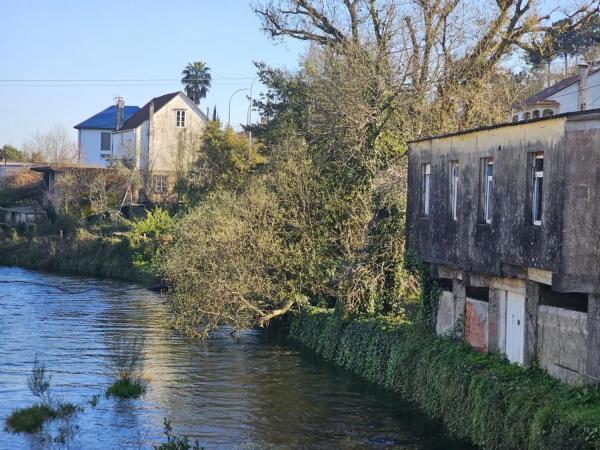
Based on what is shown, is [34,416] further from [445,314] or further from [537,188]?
[537,188]

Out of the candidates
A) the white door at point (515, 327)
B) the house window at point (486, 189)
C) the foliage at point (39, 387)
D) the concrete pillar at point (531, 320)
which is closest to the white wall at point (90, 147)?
the foliage at point (39, 387)

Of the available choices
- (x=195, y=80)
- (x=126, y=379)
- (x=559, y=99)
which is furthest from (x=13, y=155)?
(x=126, y=379)

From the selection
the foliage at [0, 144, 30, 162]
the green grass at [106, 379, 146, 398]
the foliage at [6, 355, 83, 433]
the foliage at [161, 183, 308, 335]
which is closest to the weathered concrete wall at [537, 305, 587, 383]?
the green grass at [106, 379, 146, 398]

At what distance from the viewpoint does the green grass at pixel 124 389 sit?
1048 inches

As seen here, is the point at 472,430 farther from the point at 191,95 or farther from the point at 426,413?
the point at 191,95

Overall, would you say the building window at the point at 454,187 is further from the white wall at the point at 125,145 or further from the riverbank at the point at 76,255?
the white wall at the point at 125,145

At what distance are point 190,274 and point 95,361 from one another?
6459 millimetres

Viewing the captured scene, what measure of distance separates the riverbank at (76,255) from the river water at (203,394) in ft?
73.7

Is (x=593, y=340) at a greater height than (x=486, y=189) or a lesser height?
lesser

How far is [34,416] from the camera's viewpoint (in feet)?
75.2

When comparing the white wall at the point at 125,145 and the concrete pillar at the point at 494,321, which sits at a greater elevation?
the white wall at the point at 125,145

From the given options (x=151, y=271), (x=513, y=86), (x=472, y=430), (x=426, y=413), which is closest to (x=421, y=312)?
(x=426, y=413)

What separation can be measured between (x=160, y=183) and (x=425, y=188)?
56.8m

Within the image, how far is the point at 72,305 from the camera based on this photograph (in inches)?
1879
